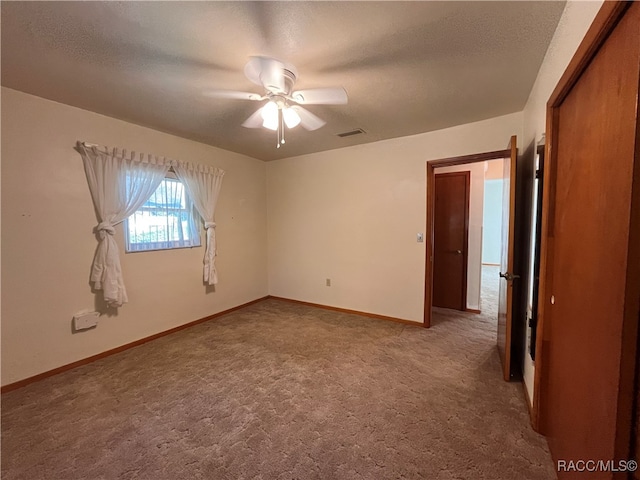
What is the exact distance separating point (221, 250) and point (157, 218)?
3.21 ft

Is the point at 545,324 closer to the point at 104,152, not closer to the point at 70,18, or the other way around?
the point at 70,18

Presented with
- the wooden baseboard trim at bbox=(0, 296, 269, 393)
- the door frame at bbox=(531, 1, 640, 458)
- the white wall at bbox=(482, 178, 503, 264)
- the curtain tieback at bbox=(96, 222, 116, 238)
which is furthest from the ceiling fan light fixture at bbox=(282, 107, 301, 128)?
the white wall at bbox=(482, 178, 503, 264)

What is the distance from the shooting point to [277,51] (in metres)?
1.68

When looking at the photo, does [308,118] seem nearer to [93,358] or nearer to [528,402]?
[528,402]

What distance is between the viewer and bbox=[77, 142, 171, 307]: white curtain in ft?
8.46

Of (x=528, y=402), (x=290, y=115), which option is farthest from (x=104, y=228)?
(x=528, y=402)

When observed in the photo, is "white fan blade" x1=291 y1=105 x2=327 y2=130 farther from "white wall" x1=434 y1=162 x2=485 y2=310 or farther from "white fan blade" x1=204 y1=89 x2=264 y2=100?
"white wall" x1=434 y1=162 x2=485 y2=310

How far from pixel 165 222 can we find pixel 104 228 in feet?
2.21

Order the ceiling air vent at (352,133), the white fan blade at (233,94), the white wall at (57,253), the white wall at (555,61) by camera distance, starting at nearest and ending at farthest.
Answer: the white wall at (555,61), the white fan blade at (233,94), the white wall at (57,253), the ceiling air vent at (352,133)

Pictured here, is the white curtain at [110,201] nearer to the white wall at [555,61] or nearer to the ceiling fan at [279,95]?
the ceiling fan at [279,95]

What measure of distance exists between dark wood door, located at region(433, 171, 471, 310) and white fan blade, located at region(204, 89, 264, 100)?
3.14 m

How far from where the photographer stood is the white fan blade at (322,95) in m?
1.77

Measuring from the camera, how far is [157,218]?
314cm

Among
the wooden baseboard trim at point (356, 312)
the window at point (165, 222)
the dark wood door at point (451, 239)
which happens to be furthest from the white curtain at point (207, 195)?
the dark wood door at point (451, 239)
